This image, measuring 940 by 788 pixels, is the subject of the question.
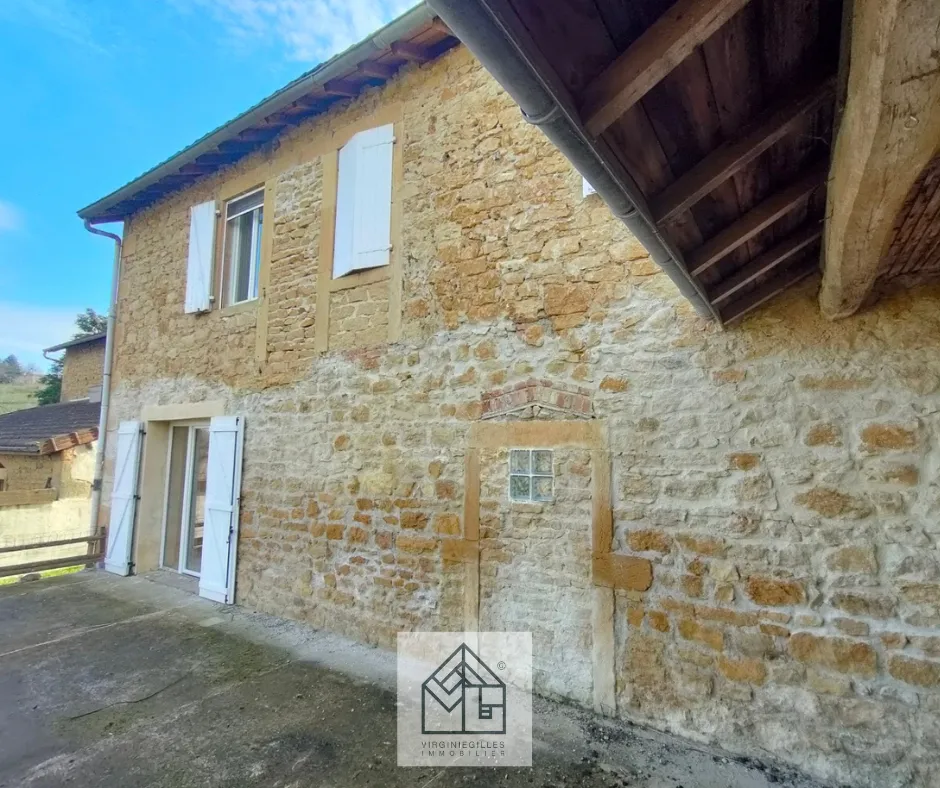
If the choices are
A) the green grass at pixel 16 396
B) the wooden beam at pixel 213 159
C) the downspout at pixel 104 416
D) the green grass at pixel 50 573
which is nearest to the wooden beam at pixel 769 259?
the wooden beam at pixel 213 159

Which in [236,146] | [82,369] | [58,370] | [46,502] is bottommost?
[46,502]

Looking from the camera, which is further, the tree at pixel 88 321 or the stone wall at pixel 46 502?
the tree at pixel 88 321

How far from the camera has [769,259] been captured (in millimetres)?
2307

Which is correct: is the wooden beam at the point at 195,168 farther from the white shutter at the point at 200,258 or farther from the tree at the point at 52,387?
the tree at the point at 52,387

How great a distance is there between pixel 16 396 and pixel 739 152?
4155cm

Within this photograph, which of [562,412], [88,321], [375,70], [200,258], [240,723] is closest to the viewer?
[240,723]

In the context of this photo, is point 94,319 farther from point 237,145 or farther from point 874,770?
point 874,770

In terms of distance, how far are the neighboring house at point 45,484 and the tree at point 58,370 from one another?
20.2ft

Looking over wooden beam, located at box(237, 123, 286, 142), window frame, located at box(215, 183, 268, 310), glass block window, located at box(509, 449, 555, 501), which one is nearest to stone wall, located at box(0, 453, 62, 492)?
window frame, located at box(215, 183, 268, 310)

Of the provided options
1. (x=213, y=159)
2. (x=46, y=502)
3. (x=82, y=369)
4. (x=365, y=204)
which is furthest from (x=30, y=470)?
(x=365, y=204)

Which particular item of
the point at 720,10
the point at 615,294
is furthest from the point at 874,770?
the point at 720,10

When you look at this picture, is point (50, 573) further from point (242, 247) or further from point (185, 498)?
point (242, 247)

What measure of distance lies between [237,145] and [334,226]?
1.92 metres

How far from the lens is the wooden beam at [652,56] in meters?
1.06
